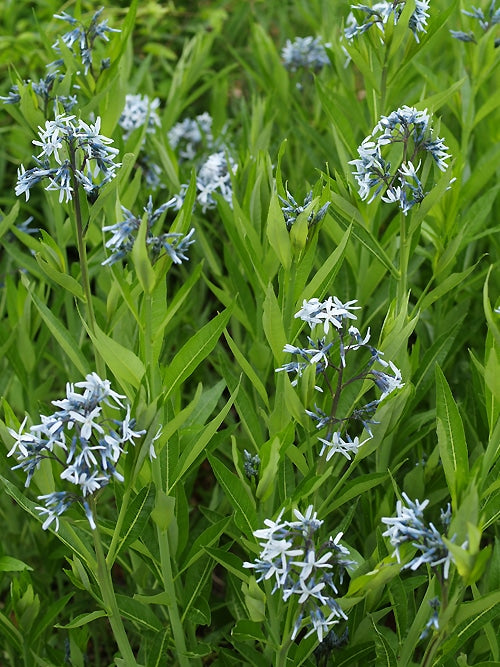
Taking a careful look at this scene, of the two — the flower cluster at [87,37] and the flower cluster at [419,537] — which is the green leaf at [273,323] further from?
the flower cluster at [87,37]

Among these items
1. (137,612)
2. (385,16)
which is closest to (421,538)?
(137,612)

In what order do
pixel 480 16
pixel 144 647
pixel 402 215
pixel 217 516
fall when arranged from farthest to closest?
pixel 480 16 < pixel 144 647 < pixel 217 516 < pixel 402 215

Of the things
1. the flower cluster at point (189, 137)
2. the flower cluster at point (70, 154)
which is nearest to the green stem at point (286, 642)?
the flower cluster at point (70, 154)

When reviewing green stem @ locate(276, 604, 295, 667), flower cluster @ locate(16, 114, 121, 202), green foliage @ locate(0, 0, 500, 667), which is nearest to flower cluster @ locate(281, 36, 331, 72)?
green foliage @ locate(0, 0, 500, 667)

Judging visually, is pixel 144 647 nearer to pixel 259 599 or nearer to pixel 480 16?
pixel 259 599

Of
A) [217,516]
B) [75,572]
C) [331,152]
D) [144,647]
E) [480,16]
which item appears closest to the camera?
[75,572]

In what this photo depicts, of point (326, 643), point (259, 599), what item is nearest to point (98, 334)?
point (259, 599)

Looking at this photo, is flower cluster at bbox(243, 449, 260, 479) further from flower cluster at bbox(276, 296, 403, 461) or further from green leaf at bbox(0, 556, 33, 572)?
green leaf at bbox(0, 556, 33, 572)
